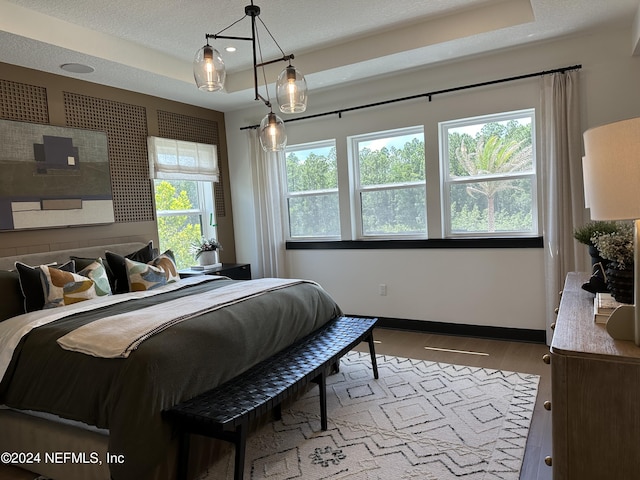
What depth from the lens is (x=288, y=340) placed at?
271cm

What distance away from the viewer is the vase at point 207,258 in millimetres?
4680

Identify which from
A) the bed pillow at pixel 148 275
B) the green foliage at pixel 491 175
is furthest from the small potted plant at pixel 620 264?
the bed pillow at pixel 148 275

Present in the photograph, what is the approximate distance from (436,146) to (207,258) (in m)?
2.64

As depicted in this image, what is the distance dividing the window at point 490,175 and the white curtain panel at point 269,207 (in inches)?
73.3

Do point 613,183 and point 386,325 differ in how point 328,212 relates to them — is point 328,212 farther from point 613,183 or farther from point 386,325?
point 613,183

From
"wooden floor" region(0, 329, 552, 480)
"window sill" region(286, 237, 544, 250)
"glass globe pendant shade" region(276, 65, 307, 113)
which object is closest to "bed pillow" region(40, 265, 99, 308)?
"wooden floor" region(0, 329, 552, 480)

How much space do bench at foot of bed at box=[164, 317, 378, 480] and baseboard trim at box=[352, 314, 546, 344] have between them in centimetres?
165

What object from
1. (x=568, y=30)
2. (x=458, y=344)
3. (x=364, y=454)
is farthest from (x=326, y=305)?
(x=568, y=30)

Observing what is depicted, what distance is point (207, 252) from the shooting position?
4.69 metres

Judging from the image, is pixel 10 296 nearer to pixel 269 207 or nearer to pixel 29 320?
pixel 29 320

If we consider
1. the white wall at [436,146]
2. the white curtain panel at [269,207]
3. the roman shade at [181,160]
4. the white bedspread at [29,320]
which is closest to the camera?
the white bedspread at [29,320]

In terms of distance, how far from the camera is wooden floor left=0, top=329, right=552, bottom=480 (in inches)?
95.8

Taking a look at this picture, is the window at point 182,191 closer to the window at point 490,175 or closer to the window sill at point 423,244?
the window sill at point 423,244

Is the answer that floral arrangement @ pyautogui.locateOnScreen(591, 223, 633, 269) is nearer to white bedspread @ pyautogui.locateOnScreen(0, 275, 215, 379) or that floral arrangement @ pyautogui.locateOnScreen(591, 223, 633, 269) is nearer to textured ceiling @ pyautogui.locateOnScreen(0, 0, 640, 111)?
textured ceiling @ pyautogui.locateOnScreen(0, 0, 640, 111)
